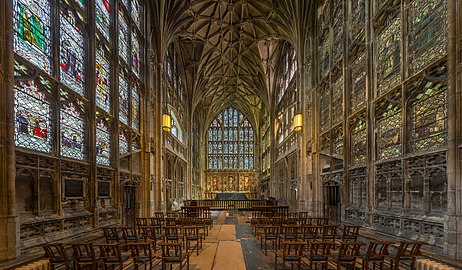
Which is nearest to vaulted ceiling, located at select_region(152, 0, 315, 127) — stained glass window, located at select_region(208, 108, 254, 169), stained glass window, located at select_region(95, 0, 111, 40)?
stained glass window, located at select_region(208, 108, 254, 169)

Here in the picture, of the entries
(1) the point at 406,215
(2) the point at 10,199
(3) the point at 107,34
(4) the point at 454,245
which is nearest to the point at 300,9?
(3) the point at 107,34

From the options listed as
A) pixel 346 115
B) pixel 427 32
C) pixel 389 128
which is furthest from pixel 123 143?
pixel 427 32

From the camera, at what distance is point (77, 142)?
1005 cm

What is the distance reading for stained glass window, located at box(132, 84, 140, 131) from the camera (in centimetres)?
1617

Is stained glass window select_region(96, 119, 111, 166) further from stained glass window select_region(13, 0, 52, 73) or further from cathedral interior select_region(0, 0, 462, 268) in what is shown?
stained glass window select_region(13, 0, 52, 73)

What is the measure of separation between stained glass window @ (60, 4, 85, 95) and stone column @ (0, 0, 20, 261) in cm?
280

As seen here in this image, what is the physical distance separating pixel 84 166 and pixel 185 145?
23133mm

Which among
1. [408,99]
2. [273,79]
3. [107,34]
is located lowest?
[408,99]

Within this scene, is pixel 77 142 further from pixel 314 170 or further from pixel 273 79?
pixel 273 79

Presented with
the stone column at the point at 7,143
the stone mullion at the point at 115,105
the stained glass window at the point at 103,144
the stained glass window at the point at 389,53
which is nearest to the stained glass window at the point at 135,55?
the stone mullion at the point at 115,105

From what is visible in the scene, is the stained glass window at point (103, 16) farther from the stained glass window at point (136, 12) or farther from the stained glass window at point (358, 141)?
the stained glass window at point (358, 141)

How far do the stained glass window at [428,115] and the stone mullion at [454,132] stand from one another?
468 millimetres

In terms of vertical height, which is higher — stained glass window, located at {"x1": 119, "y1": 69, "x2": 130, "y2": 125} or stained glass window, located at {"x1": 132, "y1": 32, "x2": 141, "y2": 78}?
stained glass window, located at {"x1": 132, "y1": 32, "x2": 141, "y2": 78}

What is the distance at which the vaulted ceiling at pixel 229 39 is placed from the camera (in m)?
21.0
